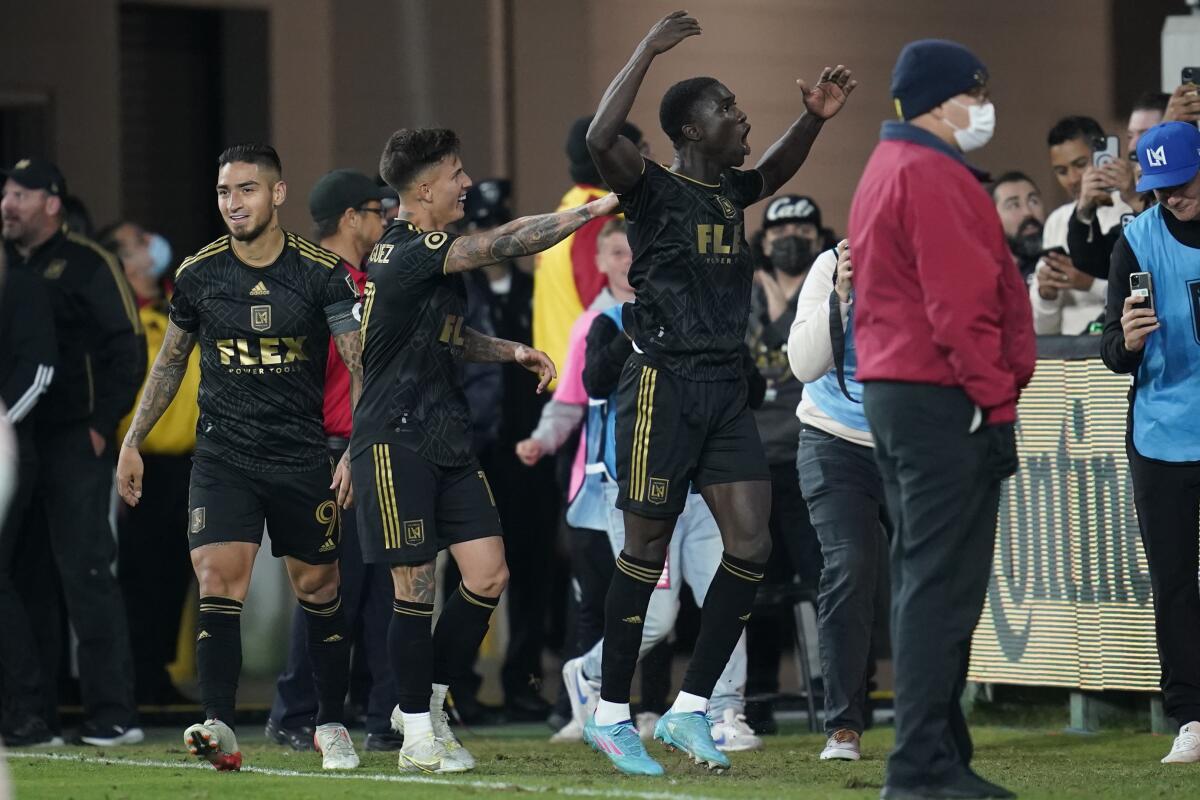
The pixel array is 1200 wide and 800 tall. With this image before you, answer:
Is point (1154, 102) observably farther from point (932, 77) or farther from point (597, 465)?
point (932, 77)

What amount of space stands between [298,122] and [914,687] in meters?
9.20

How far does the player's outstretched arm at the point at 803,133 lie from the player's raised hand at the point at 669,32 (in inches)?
25.7

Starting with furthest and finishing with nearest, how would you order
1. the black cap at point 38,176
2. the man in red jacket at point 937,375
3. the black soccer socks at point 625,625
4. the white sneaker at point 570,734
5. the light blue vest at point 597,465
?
1. the black cap at point 38,176
2. the white sneaker at point 570,734
3. the light blue vest at point 597,465
4. the black soccer socks at point 625,625
5. the man in red jacket at point 937,375

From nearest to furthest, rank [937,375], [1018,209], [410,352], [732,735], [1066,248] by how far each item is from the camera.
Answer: [937,375] → [410,352] → [732,735] → [1066,248] → [1018,209]

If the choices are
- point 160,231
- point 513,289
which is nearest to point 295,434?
point 513,289

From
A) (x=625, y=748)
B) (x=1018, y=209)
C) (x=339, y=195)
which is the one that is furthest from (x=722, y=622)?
(x=1018, y=209)

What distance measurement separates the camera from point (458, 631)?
7.79 meters

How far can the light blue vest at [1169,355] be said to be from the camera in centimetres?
772

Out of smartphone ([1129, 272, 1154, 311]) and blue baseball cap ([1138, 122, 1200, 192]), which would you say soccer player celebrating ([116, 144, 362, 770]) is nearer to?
smartphone ([1129, 272, 1154, 311])

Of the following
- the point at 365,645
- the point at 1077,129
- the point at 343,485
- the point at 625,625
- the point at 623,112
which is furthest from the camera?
the point at 1077,129

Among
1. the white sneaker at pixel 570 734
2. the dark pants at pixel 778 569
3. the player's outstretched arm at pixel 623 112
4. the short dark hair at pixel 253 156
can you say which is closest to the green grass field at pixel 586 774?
the white sneaker at pixel 570 734

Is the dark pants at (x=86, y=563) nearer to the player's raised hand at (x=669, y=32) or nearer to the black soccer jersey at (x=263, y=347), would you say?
the black soccer jersey at (x=263, y=347)

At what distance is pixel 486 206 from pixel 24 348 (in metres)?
2.60

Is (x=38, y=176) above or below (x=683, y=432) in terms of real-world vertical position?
above
